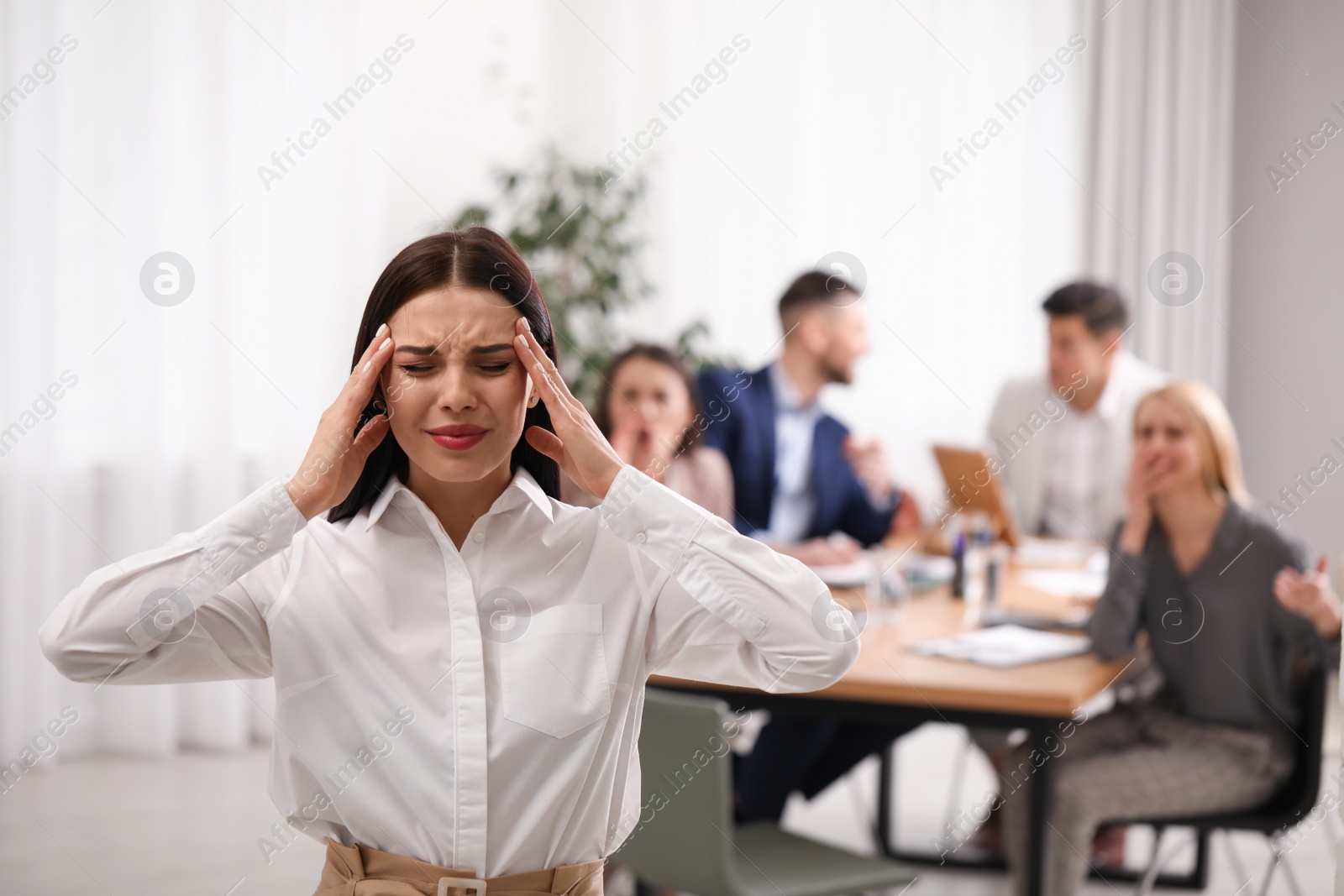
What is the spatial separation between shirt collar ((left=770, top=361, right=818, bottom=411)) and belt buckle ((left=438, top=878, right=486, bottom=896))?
9.12 ft

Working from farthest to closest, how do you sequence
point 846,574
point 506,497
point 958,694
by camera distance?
point 846,574
point 958,694
point 506,497

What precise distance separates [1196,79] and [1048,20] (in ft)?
2.27

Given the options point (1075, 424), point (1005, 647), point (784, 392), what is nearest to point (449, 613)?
point (1005, 647)

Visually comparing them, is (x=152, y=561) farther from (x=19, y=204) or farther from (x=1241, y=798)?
(x=19, y=204)

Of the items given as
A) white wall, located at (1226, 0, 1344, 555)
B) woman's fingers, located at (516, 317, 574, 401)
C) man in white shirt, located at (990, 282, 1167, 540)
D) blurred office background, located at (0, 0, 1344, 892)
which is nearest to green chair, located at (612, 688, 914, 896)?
woman's fingers, located at (516, 317, 574, 401)

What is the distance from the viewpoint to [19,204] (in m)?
3.88

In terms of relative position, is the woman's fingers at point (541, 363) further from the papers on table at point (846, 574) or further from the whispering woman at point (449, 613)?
the papers on table at point (846, 574)

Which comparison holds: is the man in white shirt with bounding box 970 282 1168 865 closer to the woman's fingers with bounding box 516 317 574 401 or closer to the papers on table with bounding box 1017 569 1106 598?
the papers on table with bounding box 1017 569 1106 598

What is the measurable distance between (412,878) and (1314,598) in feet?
6.69

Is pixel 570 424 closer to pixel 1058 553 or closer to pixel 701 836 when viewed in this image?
pixel 701 836

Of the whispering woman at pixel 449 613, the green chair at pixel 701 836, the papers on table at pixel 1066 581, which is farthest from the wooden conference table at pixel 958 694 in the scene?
the whispering woman at pixel 449 613

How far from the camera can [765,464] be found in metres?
3.93

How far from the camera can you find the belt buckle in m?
1.33

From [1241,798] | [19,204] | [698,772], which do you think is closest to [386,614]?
[698,772]
